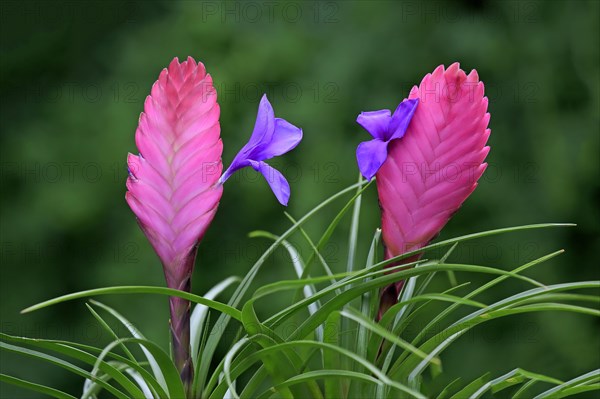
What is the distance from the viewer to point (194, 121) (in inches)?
28.1

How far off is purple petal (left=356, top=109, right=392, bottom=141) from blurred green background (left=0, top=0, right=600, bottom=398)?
1358 millimetres

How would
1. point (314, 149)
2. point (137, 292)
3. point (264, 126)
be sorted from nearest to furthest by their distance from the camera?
1. point (137, 292)
2. point (264, 126)
3. point (314, 149)

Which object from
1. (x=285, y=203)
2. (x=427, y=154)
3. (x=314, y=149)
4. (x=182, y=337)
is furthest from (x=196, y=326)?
(x=314, y=149)

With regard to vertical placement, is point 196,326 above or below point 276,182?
below

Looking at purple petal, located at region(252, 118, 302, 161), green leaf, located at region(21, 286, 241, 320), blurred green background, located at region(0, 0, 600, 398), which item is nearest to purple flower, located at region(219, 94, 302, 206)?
purple petal, located at region(252, 118, 302, 161)

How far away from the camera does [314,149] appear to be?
7.73ft

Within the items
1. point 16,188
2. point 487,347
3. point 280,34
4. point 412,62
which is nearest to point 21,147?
point 16,188

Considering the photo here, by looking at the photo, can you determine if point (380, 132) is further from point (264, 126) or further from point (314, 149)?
point (314, 149)

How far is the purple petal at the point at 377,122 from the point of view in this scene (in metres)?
0.77

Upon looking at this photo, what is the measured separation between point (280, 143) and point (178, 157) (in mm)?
108

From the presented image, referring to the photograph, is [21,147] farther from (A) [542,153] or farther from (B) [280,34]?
(A) [542,153]

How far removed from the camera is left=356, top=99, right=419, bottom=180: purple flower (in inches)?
29.3

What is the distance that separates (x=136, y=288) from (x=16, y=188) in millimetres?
2173

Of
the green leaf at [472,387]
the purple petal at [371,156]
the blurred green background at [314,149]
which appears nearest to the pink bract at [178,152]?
the purple petal at [371,156]
